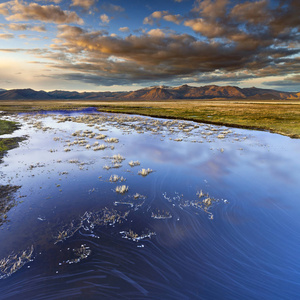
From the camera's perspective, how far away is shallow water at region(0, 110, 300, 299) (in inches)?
232

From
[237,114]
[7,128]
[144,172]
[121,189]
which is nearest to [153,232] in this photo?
[121,189]

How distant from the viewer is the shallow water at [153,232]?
5.89 m

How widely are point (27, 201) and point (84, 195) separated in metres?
3.11

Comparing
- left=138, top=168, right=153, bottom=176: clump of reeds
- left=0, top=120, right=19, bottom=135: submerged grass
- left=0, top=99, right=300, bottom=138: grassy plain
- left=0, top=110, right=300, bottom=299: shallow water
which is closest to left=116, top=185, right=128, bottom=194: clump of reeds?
left=0, top=110, right=300, bottom=299: shallow water

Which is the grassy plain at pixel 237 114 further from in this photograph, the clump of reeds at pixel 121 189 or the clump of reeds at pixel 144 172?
the clump of reeds at pixel 121 189

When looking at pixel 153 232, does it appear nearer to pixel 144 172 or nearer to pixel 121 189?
pixel 121 189

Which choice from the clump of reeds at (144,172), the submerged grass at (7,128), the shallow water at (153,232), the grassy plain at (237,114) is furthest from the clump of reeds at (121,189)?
the grassy plain at (237,114)

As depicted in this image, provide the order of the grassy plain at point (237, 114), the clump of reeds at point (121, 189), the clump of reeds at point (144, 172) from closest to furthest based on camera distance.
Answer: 1. the clump of reeds at point (121, 189)
2. the clump of reeds at point (144, 172)
3. the grassy plain at point (237, 114)

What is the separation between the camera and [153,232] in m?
8.17

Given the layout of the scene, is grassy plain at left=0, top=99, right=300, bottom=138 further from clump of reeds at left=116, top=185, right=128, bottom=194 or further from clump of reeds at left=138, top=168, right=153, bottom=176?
clump of reeds at left=116, top=185, right=128, bottom=194

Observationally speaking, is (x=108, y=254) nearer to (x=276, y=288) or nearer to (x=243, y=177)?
(x=276, y=288)

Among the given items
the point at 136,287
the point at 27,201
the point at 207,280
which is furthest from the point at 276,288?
the point at 27,201

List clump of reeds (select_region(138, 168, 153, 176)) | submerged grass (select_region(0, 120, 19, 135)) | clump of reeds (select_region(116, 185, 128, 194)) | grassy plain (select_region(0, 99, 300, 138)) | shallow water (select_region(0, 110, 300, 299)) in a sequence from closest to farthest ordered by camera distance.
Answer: shallow water (select_region(0, 110, 300, 299)) → clump of reeds (select_region(116, 185, 128, 194)) → clump of reeds (select_region(138, 168, 153, 176)) → submerged grass (select_region(0, 120, 19, 135)) → grassy plain (select_region(0, 99, 300, 138))

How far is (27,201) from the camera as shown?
1047cm
